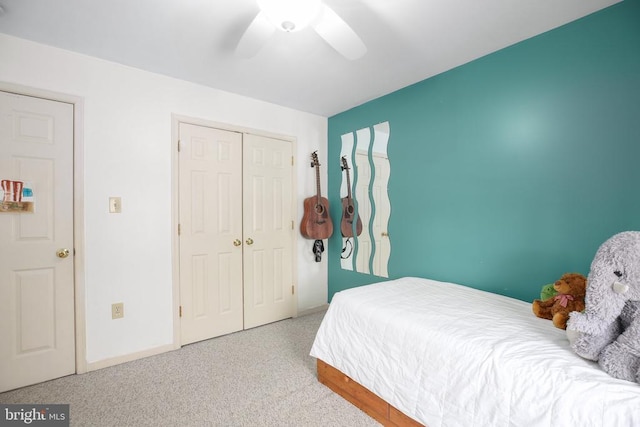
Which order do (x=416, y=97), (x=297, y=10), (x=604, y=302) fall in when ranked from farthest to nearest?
1. (x=416, y=97)
2. (x=297, y=10)
3. (x=604, y=302)

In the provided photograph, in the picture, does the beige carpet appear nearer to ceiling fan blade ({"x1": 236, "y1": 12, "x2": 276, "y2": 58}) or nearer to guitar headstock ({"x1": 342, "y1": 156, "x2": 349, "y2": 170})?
guitar headstock ({"x1": 342, "y1": 156, "x2": 349, "y2": 170})

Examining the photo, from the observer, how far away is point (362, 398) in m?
1.75

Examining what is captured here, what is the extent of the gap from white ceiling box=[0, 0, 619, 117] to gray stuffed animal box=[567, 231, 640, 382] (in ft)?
4.53

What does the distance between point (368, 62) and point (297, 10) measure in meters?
1.06

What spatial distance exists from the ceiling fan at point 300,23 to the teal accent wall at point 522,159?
1.17 m

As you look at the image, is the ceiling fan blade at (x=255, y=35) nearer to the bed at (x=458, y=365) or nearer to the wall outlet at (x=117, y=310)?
the bed at (x=458, y=365)

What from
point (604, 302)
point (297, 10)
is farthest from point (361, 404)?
point (297, 10)

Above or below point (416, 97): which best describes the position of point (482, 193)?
below

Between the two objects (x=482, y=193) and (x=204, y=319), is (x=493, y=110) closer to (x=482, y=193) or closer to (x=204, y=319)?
(x=482, y=193)

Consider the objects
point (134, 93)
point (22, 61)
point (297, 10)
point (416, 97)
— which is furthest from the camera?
point (416, 97)

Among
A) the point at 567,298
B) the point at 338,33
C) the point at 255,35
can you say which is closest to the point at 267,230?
the point at 255,35

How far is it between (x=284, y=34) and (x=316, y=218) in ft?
6.03

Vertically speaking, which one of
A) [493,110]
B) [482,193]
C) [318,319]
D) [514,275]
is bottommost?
[318,319]

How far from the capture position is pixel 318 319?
3.26 m
